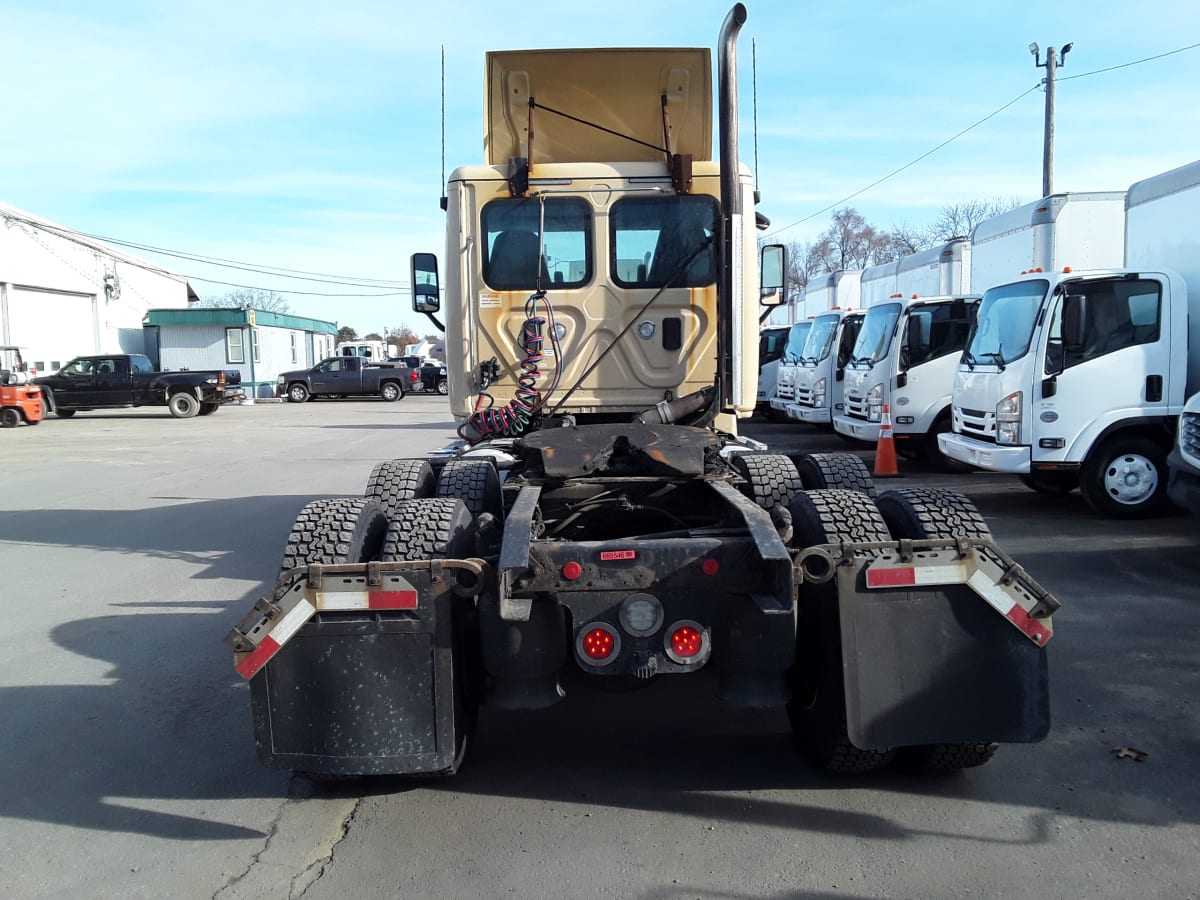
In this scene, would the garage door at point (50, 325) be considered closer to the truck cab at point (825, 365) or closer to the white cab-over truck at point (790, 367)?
the white cab-over truck at point (790, 367)

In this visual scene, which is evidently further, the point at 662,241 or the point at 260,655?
the point at 662,241

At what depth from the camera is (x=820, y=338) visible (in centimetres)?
1806

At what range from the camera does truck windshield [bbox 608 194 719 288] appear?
21.1 feet

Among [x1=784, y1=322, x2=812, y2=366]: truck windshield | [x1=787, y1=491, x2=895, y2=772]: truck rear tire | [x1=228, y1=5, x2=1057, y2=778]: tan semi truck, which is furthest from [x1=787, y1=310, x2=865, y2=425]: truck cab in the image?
[x1=787, y1=491, x2=895, y2=772]: truck rear tire

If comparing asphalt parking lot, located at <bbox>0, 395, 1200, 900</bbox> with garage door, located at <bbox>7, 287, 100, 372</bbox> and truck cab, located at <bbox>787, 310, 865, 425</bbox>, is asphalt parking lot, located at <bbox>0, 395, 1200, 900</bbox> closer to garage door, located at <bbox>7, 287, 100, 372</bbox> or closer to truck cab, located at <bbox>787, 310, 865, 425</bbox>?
truck cab, located at <bbox>787, 310, 865, 425</bbox>

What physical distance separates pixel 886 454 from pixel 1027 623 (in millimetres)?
9688

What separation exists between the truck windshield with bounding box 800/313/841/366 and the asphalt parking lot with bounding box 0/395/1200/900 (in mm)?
11053

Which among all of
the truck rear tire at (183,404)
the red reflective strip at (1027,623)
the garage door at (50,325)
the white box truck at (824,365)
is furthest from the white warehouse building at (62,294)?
the red reflective strip at (1027,623)

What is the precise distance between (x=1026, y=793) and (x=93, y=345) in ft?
136

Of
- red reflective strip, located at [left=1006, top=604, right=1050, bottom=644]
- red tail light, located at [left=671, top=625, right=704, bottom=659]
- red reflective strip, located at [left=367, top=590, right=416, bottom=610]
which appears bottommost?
red tail light, located at [left=671, top=625, right=704, bottom=659]

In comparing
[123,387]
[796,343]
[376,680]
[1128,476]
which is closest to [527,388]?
[376,680]

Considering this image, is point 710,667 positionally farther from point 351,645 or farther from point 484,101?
point 484,101

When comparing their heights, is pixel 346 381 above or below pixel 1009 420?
below

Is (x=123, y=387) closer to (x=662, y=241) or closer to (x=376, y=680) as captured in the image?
(x=662, y=241)
